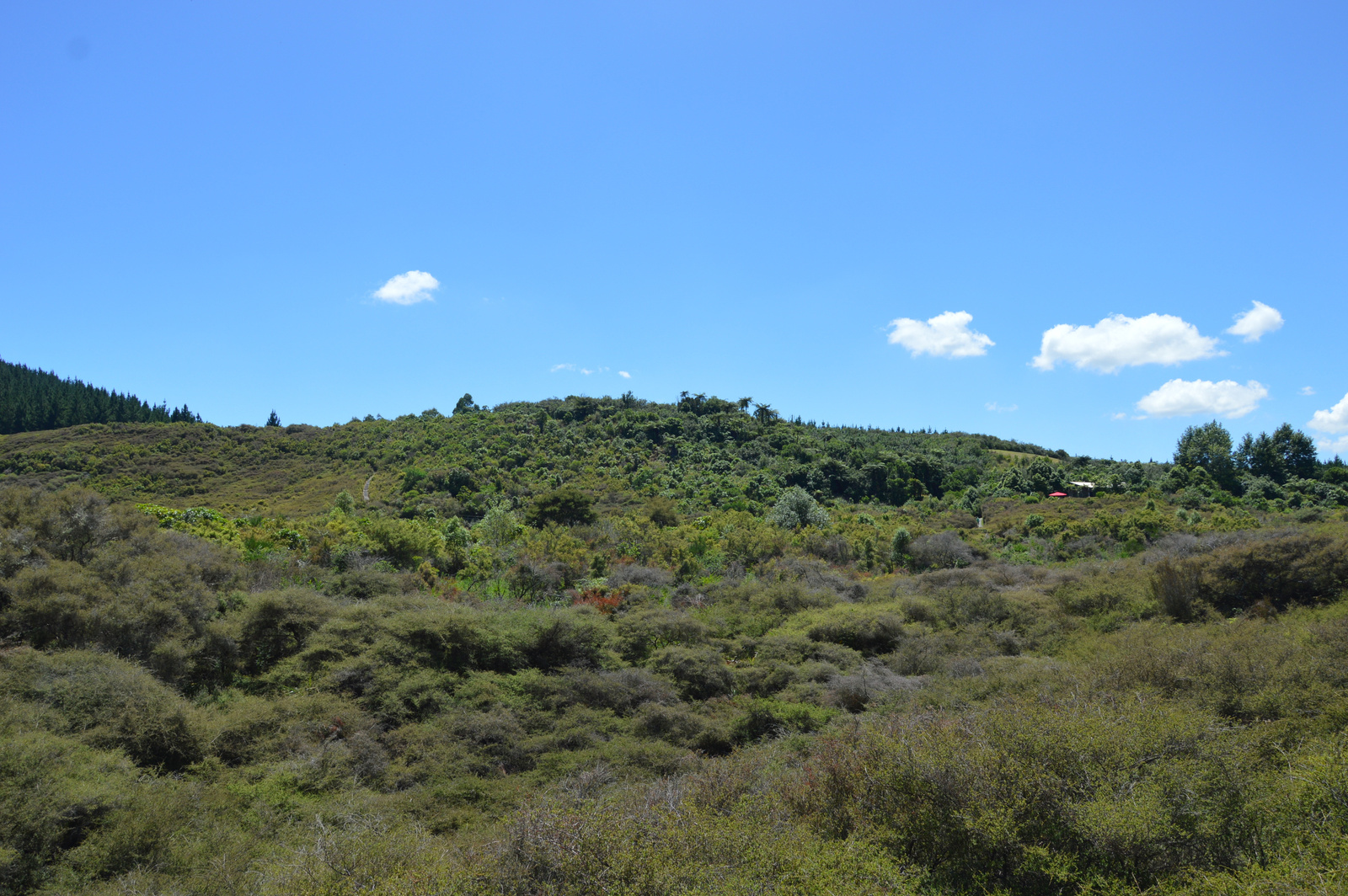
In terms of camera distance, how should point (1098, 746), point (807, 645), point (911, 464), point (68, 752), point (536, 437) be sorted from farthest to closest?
1. point (536, 437)
2. point (911, 464)
3. point (807, 645)
4. point (68, 752)
5. point (1098, 746)

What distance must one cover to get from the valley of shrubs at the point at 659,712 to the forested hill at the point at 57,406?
6440cm

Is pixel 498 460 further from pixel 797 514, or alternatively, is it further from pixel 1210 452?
pixel 1210 452

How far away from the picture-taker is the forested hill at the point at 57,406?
230 ft

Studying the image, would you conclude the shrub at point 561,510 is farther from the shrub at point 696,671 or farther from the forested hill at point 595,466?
the shrub at point 696,671

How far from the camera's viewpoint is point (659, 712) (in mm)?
13422

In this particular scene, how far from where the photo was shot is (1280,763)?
26.4 feet

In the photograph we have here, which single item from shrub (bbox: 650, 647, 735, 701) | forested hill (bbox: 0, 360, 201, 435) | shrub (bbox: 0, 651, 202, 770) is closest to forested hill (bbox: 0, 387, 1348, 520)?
forested hill (bbox: 0, 360, 201, 435)

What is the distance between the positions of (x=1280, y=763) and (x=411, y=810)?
11.5 metres

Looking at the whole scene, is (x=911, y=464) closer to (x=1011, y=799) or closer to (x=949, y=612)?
(x=949, y=612)

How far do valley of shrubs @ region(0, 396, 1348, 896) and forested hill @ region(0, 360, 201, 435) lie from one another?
64.4 metres

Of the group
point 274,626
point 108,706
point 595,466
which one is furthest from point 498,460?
point 108,706

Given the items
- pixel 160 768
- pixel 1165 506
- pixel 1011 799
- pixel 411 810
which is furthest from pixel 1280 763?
pixel 1165 506

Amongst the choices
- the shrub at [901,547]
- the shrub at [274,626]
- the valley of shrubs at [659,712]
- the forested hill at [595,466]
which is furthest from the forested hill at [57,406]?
the shrub at [901,547]

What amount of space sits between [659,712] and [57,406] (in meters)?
92.7
